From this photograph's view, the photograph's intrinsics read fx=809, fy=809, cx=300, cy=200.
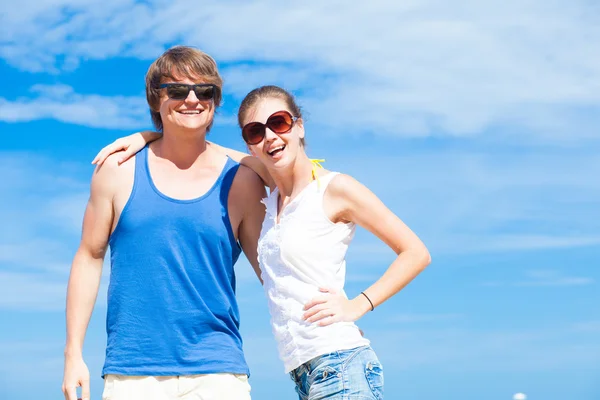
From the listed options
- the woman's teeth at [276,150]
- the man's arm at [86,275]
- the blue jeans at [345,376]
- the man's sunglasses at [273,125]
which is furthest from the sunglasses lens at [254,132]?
the blue jeans at [345,376]

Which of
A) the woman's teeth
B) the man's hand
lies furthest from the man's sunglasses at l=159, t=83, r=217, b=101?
the man's hand

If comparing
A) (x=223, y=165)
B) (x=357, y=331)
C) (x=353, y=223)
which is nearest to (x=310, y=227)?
(x=353, y=223)

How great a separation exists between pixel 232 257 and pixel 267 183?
0.62 metres

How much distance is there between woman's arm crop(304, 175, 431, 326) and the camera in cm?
514

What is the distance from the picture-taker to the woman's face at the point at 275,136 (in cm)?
547

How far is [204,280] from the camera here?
226 inches

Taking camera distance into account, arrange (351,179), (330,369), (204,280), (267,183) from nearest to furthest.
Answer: (330,369)
(351,179)
(204,280)
(267,183)

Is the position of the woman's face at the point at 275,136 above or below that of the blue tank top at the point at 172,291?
above

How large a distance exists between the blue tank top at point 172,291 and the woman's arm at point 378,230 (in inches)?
40.2

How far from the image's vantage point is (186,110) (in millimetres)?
6008

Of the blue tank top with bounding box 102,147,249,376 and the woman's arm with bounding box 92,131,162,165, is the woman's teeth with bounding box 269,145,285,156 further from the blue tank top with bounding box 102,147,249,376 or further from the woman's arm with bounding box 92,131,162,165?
the woman's arm with bounding box 92,131,162,165

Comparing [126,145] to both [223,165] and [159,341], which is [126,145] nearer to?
[223,165]

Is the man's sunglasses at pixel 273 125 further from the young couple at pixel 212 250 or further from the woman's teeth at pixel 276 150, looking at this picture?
the woman's teeth at pixel 276 150

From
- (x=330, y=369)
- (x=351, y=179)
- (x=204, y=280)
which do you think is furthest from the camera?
(x=204, y=280)
